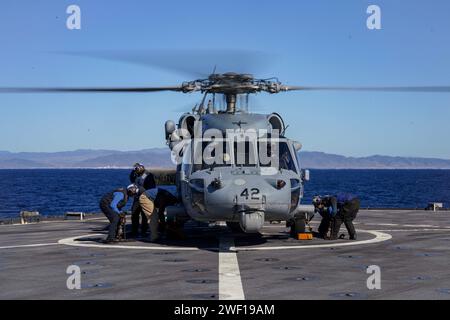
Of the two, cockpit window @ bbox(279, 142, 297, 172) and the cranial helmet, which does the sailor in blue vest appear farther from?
the cranial helmet

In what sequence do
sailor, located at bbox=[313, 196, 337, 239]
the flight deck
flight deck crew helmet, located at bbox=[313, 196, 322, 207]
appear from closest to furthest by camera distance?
1. the flight deck
2. sailor, located at bbox=[313, 196, 337, 239]
3. flight deck crew helmet, located at bbox=[313, 196, 322, 207]

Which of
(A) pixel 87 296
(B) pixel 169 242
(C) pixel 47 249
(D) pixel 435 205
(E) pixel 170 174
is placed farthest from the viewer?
(D) pixel 435 205

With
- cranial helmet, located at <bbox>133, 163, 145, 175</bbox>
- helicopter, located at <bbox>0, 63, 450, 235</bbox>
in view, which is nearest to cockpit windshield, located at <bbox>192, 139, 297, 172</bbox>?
helicopter, located at <bbox>0, 63, 450, 235</bbox>

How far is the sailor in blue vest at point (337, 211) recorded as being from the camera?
16891 millimetres

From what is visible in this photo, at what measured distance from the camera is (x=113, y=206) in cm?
1600

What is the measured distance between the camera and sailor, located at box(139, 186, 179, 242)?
54.5 ft

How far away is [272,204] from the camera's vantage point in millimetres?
13812

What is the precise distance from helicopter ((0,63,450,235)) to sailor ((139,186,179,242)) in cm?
36

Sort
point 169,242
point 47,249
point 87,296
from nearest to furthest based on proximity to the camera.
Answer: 1. point 87,296
2. point 47,249
3. point 169,242

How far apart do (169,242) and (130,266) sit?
169 inches

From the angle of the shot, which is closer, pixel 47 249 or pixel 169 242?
Answer: pixel 47 249

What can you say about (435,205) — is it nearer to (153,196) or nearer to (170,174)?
(170,174)

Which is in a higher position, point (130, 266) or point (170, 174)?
point (170, 174)
